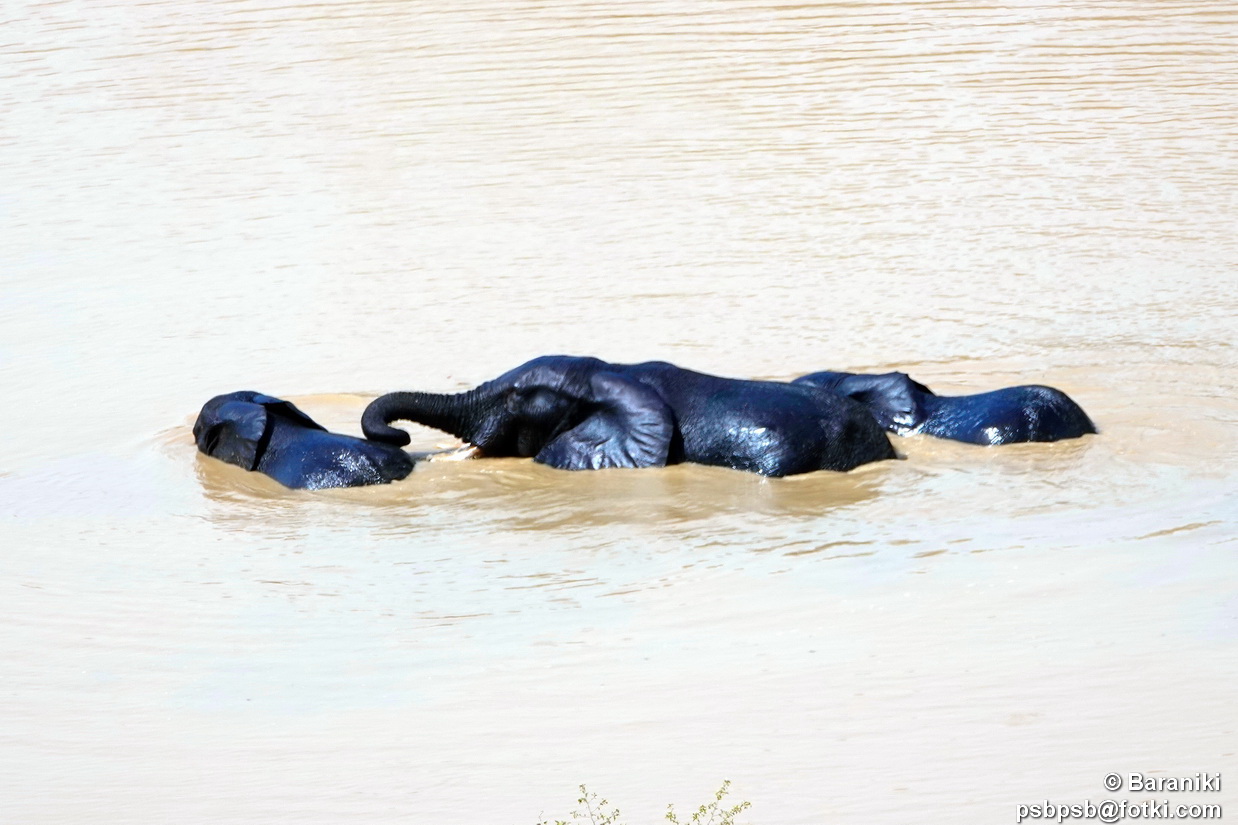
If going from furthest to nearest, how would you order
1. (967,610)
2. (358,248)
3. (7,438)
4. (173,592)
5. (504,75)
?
(504,75), (358,248), (7,438), (173,592), (967,610)

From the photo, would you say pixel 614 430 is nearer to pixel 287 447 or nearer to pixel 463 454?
pixel 463 454

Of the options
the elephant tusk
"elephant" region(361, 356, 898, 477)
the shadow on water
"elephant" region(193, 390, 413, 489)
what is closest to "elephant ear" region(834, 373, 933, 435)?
"elephant" region(361, 356, 898, 477)

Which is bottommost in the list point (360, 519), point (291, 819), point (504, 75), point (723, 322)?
point (291, 819)

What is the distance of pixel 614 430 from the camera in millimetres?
10039

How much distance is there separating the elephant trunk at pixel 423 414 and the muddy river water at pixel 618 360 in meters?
0.38

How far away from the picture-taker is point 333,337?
13.0 m

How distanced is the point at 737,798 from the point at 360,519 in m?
4.32

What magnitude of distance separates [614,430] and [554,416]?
0.39 m

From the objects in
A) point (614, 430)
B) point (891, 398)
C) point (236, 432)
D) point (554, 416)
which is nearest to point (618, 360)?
point (554, 416)

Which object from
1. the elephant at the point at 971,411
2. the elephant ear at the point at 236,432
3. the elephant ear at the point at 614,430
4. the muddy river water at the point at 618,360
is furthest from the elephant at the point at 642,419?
the elephant ear at the point at 236,432

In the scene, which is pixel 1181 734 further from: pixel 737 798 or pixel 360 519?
pixel 360 519

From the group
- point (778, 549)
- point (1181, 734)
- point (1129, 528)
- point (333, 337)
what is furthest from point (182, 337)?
point (1181, 734)

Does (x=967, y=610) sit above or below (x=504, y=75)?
below

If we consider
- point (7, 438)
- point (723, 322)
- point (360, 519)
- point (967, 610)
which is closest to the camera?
A: point (967, 610)
